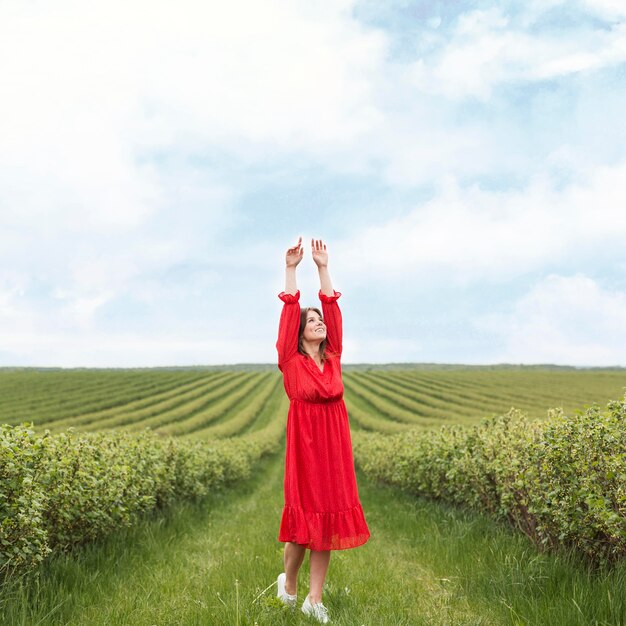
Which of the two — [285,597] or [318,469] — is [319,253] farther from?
[285,597]

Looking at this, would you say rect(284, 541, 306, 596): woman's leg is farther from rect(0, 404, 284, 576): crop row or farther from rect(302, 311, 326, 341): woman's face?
rect(0, 404, 284, 576): crop row

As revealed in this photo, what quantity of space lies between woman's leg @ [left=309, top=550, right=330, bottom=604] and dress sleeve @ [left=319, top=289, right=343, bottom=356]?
1.65 metres

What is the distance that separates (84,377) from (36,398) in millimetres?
20221

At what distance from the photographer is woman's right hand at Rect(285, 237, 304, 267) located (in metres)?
4.64

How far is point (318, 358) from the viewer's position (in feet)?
15.1

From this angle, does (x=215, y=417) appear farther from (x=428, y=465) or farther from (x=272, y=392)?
(x=428, y=465)

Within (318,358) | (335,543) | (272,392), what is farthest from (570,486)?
(272,392)

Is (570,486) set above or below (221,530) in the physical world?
above

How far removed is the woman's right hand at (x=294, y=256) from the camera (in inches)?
183

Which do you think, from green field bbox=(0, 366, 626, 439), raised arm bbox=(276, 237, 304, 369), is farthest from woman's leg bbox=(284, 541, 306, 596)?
green field bbox=(0, 366, 626, 439)

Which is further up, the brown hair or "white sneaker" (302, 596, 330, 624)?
the brown hair

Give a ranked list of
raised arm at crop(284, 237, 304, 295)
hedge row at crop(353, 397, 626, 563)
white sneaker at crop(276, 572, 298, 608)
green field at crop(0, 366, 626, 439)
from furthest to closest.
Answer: green field at crop(0, 366, 626, 439), raised arm at crop(284, 237, 304, 295), hedge row at crop(353, 397, 626, 563), white sneaker at crop(276, 572, 298, 608)

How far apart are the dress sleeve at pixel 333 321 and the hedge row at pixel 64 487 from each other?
276 centimetres

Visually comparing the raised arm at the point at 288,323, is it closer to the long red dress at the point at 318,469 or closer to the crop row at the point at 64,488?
the long red dress at the point at 318,469
